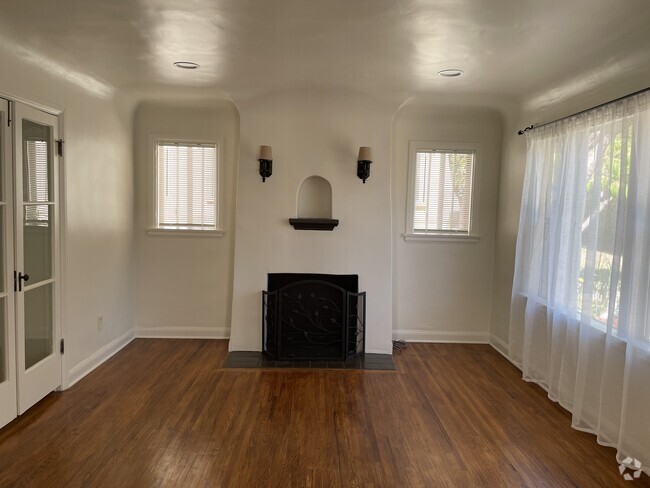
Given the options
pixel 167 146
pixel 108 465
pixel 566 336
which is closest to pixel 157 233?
pixel 167 146

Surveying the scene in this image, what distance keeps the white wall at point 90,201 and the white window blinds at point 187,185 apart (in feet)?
1.05

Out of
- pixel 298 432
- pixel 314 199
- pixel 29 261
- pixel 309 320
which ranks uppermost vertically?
pixel 314 199

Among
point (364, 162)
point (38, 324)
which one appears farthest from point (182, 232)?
point (364, 162)

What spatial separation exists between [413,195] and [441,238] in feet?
1.80

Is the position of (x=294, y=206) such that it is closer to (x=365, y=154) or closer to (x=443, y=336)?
(x=365, y=154)

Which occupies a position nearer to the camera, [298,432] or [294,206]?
[298,432]

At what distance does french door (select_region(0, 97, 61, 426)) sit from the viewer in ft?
8.93

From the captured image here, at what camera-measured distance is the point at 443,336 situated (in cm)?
467

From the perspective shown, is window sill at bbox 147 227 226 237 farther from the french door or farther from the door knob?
the door knob

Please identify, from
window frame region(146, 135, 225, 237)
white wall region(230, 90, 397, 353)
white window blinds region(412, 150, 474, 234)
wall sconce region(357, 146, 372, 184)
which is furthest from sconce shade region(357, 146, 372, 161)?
window frame region(146, 135, 225, 237)

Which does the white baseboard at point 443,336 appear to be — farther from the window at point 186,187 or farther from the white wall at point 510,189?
the window at point 186,187

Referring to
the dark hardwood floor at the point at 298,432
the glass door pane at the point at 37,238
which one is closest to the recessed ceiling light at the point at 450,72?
the dark hardwood floor at the point at 298,432

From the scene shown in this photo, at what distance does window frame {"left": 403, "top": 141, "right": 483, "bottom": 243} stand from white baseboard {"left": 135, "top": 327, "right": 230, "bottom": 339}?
225 centimetres

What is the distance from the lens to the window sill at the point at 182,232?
4496 mm
